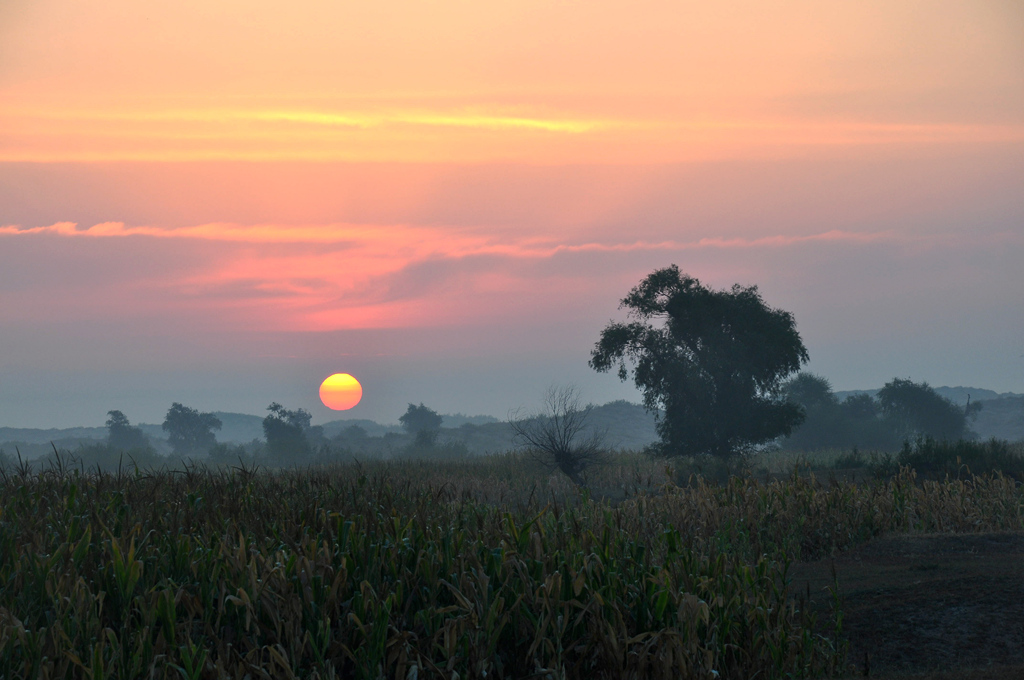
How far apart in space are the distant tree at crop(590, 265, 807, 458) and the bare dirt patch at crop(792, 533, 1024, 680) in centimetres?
2276

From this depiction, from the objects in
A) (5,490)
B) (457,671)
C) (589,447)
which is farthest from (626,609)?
(589,447)

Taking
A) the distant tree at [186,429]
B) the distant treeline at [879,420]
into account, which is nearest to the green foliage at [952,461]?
the distant treeline at [879,420]

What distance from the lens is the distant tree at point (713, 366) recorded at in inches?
1342

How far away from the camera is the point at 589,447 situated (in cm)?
2952

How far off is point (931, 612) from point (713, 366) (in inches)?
1025

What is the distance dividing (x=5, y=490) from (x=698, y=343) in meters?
29.0

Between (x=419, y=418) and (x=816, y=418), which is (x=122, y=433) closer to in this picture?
(x=419, y=418)

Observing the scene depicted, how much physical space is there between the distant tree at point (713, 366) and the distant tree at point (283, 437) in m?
41.3

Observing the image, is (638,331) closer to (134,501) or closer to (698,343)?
(698,343)

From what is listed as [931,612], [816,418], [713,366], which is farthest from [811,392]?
[931,612]

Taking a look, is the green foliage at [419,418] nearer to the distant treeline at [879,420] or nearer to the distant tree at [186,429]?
the distant tree at [186,429]

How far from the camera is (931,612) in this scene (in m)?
8.59

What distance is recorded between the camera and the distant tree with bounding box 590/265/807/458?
112ft

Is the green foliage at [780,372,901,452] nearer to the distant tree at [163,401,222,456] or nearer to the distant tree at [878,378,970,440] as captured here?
the distant tree at [878,378,970,440]
